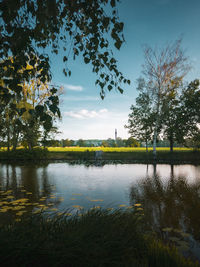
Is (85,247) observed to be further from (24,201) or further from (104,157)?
(104,157)

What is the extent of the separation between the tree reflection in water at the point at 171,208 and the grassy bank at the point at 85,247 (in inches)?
57.6

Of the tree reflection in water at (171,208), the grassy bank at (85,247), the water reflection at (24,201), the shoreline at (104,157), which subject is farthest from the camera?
the shoreline at (104,157)

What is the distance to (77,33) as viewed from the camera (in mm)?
2971

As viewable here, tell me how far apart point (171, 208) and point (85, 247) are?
159 inches

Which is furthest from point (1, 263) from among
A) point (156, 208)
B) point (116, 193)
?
point (116, 193)

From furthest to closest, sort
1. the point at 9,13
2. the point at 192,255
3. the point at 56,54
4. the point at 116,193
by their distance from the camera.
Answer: the point at 116,193, the point at 56,54, the point at 192,255, the point at 9,13

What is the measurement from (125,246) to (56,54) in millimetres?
3303

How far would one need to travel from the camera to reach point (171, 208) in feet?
16.3

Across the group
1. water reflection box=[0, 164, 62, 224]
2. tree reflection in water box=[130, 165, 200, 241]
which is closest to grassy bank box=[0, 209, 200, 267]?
tree reflection in water box=[130, 165, 200, 241]

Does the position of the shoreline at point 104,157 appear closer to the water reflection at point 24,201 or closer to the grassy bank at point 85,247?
the water reflection at point 24,201

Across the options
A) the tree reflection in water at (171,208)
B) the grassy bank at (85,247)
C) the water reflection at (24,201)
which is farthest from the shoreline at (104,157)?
the grassy bank at (85,247)

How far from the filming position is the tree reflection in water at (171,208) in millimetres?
3735

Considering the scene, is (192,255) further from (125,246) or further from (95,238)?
(95,238)

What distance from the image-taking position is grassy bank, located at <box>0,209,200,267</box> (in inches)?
63.7
